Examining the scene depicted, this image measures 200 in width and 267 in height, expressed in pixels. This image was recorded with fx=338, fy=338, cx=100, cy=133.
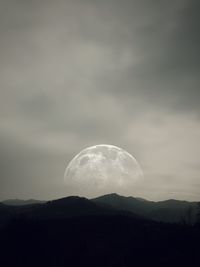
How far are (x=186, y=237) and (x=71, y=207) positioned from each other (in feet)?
354

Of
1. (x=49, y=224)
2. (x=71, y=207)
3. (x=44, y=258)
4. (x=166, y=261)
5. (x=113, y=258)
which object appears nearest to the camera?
(x=166, y=261)

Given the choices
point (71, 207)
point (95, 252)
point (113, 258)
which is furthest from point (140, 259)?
point (71, 207)

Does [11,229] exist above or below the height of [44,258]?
above

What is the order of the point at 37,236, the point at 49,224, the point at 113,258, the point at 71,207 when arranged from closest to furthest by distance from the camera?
the point at 113,258 < the point at 37,236 < the point at 49,224 < the point at 71,207

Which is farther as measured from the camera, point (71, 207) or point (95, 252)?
point (71, 207)

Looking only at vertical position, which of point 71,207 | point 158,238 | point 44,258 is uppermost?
point 71,207

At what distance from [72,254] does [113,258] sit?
571 inches

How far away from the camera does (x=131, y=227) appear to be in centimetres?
10869

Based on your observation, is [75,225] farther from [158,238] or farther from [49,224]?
[158,238]

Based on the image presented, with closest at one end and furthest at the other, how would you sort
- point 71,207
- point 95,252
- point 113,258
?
point 113,258
point 95,252
point 71,207

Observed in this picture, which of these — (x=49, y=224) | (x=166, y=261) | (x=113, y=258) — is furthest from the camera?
(x=49, y=224)

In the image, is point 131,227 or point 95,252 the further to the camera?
point 131,227

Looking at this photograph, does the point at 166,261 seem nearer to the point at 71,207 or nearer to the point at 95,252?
the point at 95,252

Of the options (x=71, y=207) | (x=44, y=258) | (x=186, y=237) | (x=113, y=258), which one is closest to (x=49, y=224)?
(x=44, y=258)
